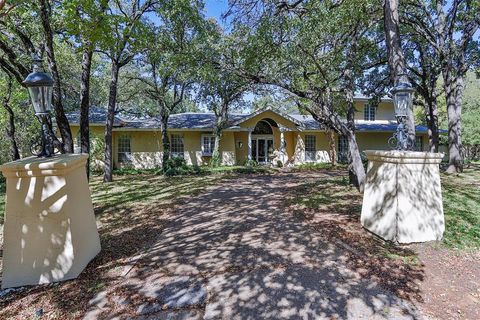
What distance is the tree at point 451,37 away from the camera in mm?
13984

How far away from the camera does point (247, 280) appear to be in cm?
409

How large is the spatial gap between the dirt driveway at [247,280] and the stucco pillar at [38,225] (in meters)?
0.93

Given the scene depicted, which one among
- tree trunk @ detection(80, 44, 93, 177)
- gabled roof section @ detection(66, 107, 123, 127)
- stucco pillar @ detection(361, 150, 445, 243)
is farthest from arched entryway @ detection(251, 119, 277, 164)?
stucco pillar @ detection(361, 150, 445, 243)

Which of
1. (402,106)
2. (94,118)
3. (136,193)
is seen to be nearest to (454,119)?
(402,106)

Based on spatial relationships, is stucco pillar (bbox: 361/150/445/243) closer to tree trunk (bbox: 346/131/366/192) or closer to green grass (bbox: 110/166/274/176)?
tree trunk (bbox: 346/131/366/192)

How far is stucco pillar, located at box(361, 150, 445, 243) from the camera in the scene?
5152 mm

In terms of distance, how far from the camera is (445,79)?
1479cm

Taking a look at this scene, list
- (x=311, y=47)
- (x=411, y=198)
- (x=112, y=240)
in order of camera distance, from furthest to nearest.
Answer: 1. (x=311, y=47)
2. (x=112, y=240)
3. (x=411, y=198)

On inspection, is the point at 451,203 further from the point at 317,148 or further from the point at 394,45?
the point at 317,148

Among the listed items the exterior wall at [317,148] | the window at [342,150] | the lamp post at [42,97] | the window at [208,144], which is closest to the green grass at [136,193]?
the lamp post at [42,97]

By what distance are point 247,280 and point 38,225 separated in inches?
115

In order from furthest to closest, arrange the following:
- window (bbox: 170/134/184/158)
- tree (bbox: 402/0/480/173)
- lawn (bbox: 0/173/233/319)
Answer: window (bbox: 170/134/184/158), tree (bbox: 402/0/480/173), lawn (bbox: 0/173/233/319)

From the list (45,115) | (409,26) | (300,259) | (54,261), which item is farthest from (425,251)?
(409,26)

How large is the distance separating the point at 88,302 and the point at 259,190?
7.92 meters
